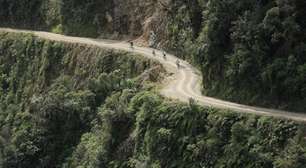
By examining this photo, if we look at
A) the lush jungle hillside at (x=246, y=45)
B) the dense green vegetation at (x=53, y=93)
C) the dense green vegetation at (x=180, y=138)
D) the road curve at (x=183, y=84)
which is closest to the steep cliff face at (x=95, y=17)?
the road curve at (x=183, y=84)

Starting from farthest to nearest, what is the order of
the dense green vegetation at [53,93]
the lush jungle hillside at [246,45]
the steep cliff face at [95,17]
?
the steep cliff face at [95,17], the dense green vegetation at [53,93], the lush jungle hillside at [246,45]

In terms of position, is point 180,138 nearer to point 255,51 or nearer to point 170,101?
point 170,101

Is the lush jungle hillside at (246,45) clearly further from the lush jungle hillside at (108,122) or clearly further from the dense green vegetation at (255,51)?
the lush jungle hillside at (108,122)

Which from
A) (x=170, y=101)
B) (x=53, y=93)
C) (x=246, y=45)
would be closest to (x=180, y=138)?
(x=170, y=101)

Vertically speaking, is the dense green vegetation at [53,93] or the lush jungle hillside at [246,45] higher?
the lush jungle hillside at [246,45]

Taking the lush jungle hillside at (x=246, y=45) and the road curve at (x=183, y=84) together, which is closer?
the road curve at (x=183, y=84)

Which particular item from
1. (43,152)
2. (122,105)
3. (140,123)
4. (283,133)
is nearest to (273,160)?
(283,133)
